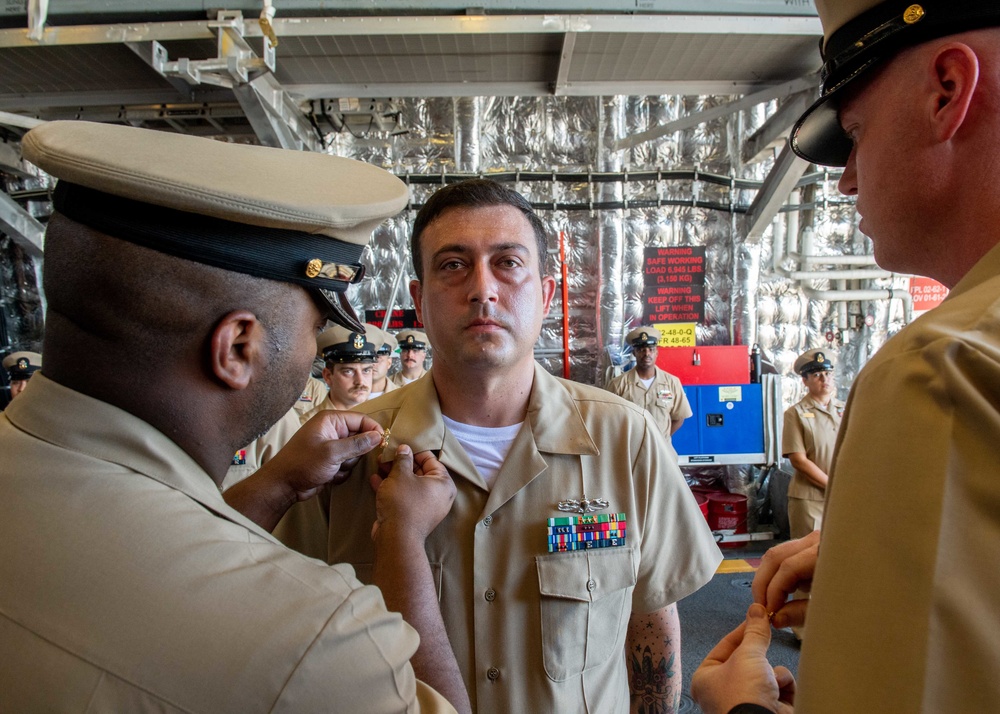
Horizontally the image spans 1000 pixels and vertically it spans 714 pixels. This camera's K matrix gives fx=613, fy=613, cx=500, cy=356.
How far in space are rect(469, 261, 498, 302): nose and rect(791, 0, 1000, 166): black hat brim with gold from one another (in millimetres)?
847

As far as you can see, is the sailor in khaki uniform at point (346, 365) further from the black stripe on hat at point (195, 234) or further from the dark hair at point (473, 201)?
the black stripe on hat at point (195, 234)

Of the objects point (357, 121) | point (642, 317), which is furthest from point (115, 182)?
point (642, 317)

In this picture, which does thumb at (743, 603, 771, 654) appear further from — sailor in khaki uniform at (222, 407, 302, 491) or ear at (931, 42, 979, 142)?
sailor in khaki uniform at (222, 407, 302, 491)

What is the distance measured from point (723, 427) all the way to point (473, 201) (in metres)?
5.55

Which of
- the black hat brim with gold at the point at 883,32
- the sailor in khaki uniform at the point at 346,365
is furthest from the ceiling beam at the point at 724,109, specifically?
the black hat brim with gold at the point at 883,32

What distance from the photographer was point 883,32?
744 mm

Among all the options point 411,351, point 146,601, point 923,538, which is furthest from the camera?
point 411,351

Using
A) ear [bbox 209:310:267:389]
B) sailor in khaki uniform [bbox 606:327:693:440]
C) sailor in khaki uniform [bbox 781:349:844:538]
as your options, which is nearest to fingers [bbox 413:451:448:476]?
ear [bbox 209:310:267:389]

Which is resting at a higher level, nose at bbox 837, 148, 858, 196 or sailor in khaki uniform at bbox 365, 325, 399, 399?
A: nose at bbox 837, 148, 858, 196

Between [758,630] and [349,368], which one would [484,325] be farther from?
[349,368]

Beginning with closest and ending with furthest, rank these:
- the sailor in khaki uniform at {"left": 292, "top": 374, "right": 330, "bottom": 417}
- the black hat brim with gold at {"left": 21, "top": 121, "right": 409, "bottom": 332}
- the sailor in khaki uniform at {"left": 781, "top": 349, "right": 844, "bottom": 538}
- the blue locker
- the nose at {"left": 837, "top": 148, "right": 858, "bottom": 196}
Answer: the black hat brim with gold at {"left": 21, "top": 121, "right": 409, "bottom": 332}, the nose at {"left": 837, "top": 148, "right": 858, "bottom": 196}, the sailor in khaki uniform at {"left": 781, "top": 349, "right": 844, "bottom": 538}, the sailor in khaki uniform at {"left": 292, "top": 374, "right": 330, "bottom": 417}, the blue locker

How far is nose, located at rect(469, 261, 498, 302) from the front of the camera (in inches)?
62.9

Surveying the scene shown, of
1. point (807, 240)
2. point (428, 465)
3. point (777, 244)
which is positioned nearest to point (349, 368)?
point (428, 465)

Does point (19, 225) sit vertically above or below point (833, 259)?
above
